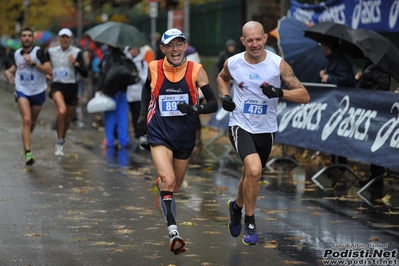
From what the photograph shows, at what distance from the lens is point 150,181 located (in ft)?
43.1

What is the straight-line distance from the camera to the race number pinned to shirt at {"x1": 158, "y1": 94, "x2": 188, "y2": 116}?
27.5 feet

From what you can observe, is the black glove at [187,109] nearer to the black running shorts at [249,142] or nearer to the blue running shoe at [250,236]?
the black running shorts at [249,142]

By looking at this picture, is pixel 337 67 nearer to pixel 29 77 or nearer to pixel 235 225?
pixel 29 77

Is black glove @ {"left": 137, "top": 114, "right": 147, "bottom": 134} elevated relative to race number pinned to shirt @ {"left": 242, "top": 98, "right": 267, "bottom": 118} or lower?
lower

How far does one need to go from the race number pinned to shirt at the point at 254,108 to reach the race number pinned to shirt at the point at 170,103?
64 cm

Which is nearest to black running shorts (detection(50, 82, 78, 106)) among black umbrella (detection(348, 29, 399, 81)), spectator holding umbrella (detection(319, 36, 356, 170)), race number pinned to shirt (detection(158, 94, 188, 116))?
spectator holding umbrella (detection(319, 36, 356, 170))

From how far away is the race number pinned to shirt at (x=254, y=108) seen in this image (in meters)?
8.74

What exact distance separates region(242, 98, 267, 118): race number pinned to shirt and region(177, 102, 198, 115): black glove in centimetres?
76

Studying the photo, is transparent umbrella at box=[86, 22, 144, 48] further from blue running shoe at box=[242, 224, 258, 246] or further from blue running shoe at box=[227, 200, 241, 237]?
blue running shoe at box=[242, 224, 258, 246]

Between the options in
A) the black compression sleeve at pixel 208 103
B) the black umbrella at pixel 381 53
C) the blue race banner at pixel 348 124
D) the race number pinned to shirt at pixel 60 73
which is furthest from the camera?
the race number pinned to shirt at pixel 60 73

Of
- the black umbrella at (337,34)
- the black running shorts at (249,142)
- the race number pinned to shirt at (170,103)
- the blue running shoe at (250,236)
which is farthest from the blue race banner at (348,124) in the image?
the race number pinned to shirt at (170,103)

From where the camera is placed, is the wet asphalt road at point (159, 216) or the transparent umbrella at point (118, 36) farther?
the transparent umbrella at point (118, 36)

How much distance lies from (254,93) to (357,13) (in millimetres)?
8386

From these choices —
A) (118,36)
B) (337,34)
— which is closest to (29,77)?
(118,36)
